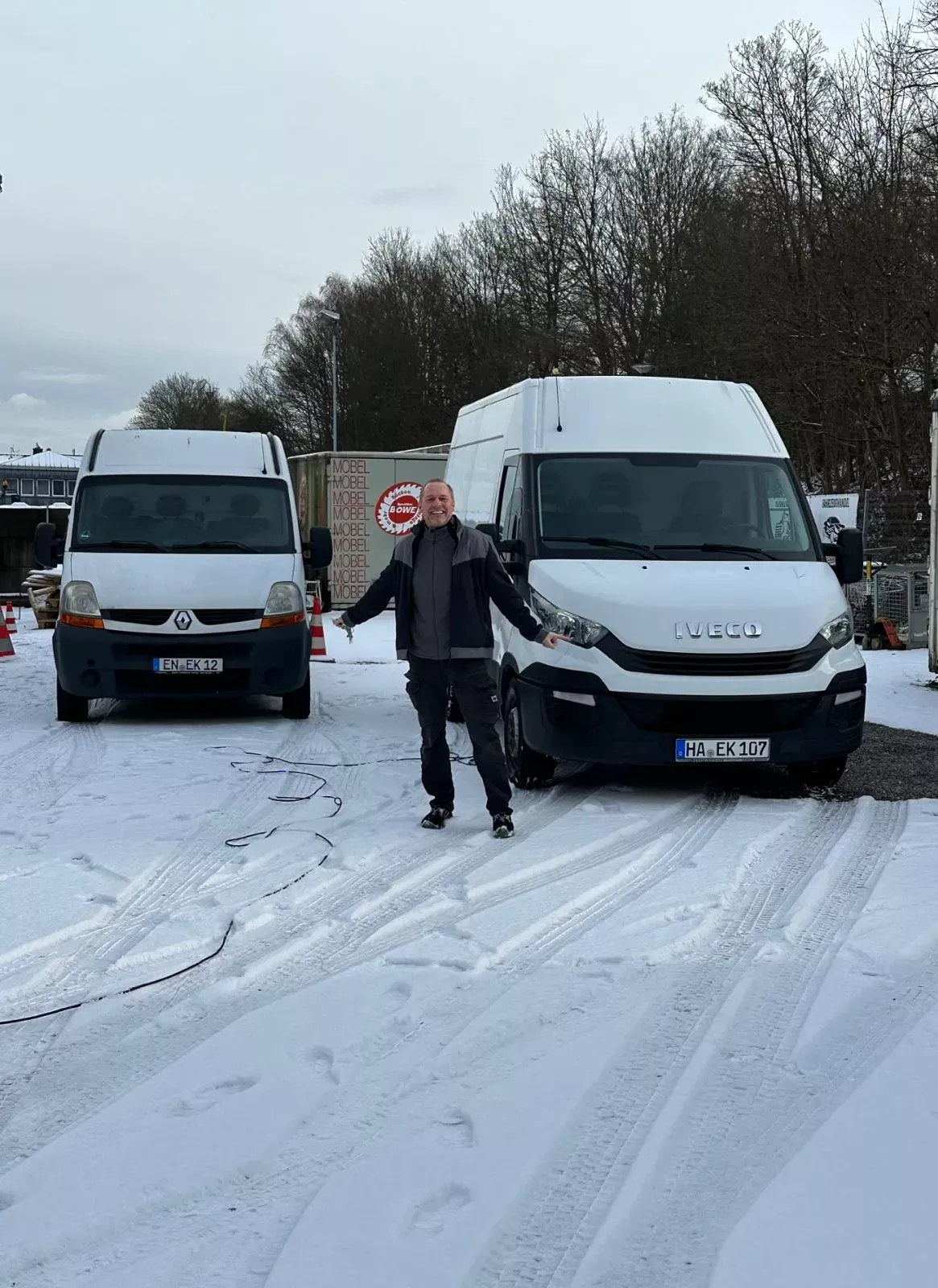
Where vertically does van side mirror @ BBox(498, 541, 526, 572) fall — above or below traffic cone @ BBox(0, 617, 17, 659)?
above

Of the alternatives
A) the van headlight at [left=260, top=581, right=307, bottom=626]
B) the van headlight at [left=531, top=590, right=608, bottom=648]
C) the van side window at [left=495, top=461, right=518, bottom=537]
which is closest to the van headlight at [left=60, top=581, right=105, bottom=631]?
the van headlight at [left=260, top=581, right=307, bottom=626]

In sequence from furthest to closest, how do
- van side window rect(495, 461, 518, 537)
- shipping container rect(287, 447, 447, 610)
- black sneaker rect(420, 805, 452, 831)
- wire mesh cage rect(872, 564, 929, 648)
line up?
1. shipping container rect(287, 447, 447, 610)
2. wire mesh cage rect(872, 564, 929, 648)
3. van side window rect(495, 461, 518, 537)
4. black sneaker rect(420, 805, 452, 831)

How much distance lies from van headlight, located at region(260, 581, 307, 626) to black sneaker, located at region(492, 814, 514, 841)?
4.58 metres

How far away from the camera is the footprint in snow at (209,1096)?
3.91m

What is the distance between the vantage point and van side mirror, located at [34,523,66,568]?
11844mm

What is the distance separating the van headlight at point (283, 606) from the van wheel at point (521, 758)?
3.24 m

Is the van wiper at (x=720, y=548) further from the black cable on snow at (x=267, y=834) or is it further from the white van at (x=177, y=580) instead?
the white van at (x=177, y=580)

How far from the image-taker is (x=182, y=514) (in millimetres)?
12164

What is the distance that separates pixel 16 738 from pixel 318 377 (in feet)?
175

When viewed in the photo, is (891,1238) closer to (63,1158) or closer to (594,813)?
(63,1158)

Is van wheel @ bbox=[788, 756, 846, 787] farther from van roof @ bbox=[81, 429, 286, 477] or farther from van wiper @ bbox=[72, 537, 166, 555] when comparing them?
van roof @ bbox=[81, 429, 286, 477]

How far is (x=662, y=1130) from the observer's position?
379 cm

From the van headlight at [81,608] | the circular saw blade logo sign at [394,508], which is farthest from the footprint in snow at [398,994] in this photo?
the circular saw blade logo sign at [394,508]

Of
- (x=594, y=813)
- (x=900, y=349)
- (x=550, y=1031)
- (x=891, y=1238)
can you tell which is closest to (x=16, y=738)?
(x=594, y=813)
